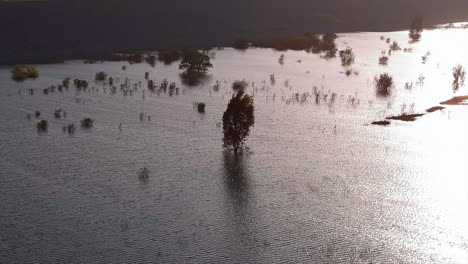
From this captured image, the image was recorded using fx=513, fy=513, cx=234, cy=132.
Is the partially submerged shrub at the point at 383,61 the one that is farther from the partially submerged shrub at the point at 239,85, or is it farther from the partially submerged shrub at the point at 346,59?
the partially submerged shrub at the point at 239,85

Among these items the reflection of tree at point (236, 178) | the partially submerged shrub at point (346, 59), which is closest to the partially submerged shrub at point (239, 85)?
the reflection of tree at point (236, 178)

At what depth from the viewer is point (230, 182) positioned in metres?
45.2

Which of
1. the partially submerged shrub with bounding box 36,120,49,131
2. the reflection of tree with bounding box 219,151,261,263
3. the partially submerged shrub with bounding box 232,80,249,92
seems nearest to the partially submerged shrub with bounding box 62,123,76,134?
the partially submerged shrub with bounding box 36,120,49,131

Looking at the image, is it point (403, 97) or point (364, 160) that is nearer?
point (364, 160)

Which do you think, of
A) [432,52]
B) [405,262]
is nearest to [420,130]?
[405,262]

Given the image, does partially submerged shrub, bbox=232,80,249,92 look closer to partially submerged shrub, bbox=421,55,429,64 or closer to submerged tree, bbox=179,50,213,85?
submerged tree, bbox=179,50,213,85

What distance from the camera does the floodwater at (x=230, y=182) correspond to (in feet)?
112

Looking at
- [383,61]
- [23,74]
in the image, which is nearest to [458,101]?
[383,61]

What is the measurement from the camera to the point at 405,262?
3291cm

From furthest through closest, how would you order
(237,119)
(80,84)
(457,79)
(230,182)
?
(457,79), (80,84), (237,119), (230,182)

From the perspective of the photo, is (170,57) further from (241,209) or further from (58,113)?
(241,209)

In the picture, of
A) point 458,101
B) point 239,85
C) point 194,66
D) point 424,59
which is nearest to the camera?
point 458,101

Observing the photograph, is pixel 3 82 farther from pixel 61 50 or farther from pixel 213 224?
pixel 213 224

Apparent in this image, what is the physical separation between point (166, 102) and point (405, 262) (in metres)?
50.0
